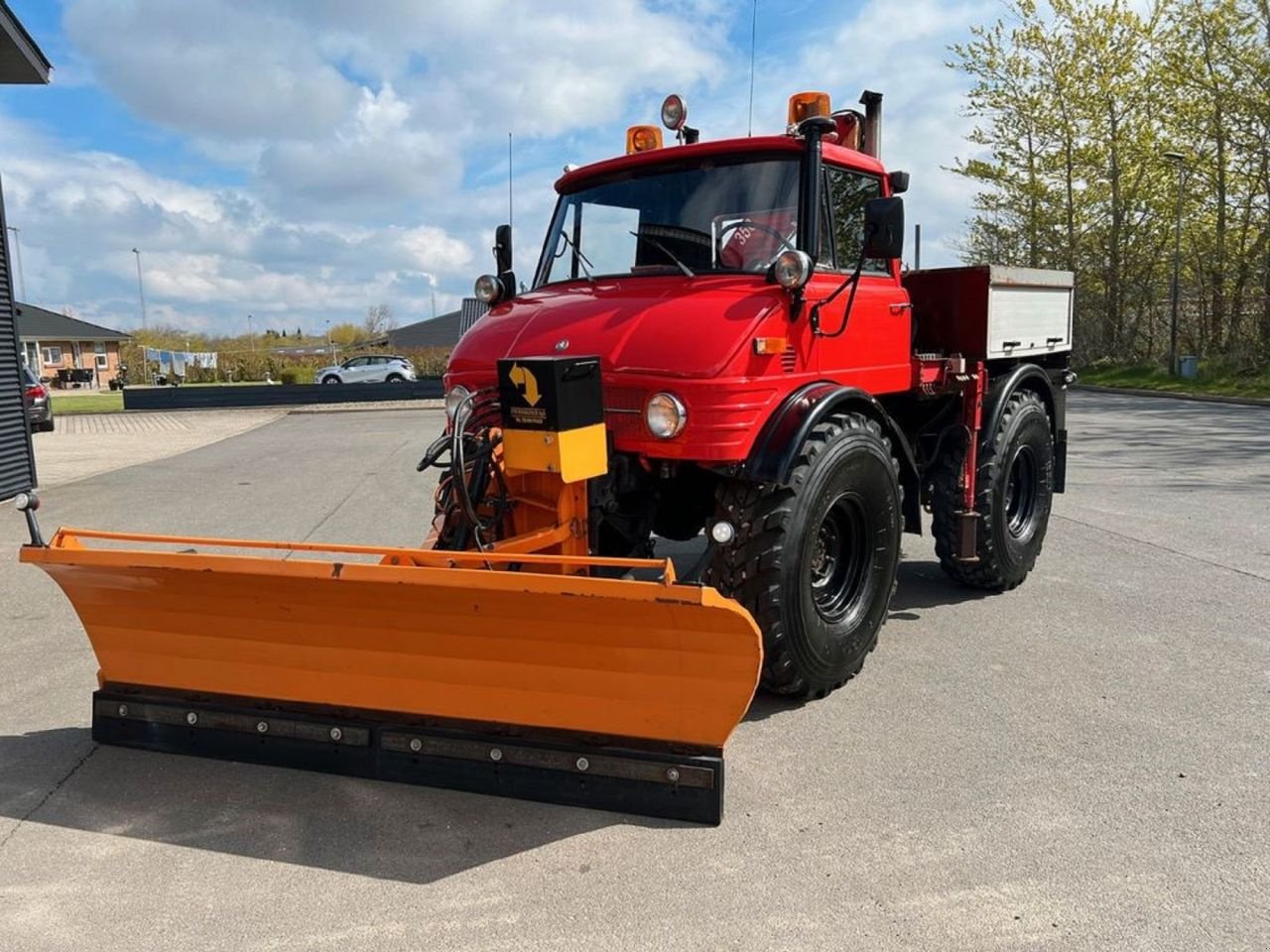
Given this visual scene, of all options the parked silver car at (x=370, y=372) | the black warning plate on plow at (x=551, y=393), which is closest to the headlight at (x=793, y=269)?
the black warning plate on plow at (x=551, y=393)

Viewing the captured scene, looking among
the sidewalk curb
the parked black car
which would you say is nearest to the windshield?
the parked black car

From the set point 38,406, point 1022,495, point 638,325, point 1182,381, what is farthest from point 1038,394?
point 1182,381

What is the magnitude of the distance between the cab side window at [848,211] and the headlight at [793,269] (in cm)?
58

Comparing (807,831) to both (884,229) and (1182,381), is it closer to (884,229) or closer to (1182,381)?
(884,229)

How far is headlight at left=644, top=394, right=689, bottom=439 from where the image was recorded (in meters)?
3.54

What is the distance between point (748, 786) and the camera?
135 inches

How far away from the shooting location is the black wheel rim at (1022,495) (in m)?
6.18

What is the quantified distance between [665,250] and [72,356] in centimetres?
5909

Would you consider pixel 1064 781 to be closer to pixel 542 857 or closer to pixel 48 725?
pixel 542 857

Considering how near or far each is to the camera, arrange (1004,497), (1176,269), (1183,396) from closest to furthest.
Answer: (1004,497) < (1183,396) < (1176,269)

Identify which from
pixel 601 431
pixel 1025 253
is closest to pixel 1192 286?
pixel 1025 253

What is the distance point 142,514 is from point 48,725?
19.5ft

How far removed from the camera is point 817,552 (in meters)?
4.22

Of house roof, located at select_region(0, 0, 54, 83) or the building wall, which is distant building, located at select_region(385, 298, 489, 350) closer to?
the building wall
